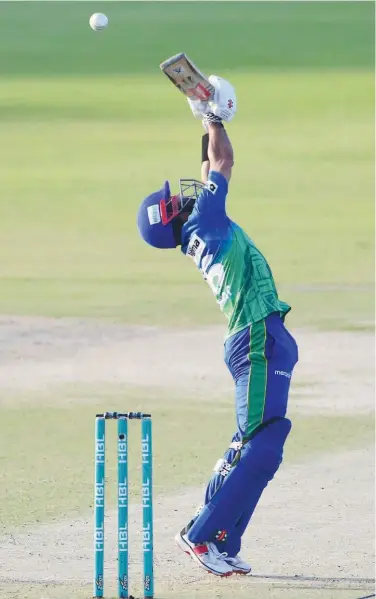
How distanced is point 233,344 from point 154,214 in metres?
0.68

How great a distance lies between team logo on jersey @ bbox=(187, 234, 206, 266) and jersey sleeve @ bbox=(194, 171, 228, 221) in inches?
4.8

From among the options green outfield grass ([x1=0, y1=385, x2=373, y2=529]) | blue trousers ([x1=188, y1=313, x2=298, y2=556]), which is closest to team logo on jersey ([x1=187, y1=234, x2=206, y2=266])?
blue trousers ([x1=188, y1=313, x2=298, y2=556])

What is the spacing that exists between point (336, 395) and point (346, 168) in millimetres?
14830

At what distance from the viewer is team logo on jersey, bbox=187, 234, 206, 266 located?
6.62 meters

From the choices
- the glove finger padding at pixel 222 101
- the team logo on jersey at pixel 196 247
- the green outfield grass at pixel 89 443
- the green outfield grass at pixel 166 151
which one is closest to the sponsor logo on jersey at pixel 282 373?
the team logo on jersey at pixel 196 247

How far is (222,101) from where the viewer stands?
6.68 metres

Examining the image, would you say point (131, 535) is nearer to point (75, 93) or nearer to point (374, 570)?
point (374, 570)

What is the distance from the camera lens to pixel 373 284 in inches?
633

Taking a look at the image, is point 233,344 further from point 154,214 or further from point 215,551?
point 215,551

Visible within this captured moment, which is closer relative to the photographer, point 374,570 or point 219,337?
point 374,570

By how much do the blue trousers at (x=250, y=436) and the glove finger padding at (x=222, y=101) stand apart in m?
0.93

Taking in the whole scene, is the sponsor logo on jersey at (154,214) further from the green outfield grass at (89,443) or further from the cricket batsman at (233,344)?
the green outfield grass at (89,443)

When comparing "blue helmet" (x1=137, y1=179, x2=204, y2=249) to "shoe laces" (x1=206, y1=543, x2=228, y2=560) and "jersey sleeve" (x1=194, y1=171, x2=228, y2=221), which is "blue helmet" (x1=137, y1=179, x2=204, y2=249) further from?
"shoe laces" (x1=206, y1=543, x2=228, y2=560)

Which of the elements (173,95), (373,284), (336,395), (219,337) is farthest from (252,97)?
(336,395)
